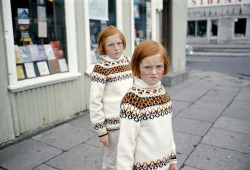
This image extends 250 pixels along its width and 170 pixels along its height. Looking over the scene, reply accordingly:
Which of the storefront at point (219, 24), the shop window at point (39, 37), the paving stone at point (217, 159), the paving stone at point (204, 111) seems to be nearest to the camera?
the paving stone at point (217, 159)

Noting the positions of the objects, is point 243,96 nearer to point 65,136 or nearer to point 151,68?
point 65,136

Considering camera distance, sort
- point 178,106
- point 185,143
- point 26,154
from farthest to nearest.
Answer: point 178,106 → point 185,143 → point 26,154

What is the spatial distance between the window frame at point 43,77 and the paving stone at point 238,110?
3.57m

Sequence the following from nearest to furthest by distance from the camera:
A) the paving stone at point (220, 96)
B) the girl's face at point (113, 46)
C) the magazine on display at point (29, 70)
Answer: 1. the girl's face at point (113, 46)
2. the magazine on display at point (29, 70)
3. the paving stone at point (220, 96)

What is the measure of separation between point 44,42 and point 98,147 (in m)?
2.42

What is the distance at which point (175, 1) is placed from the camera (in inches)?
375

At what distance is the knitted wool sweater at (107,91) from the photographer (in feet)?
Result: 7.65

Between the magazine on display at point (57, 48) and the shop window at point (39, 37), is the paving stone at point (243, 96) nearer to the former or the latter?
the shop window at point (39, 37)

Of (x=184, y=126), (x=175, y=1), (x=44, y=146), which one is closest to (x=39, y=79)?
(x=44, y=146)

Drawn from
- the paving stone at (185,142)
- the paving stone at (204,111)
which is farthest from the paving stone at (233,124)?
the paving stone at (185,142)

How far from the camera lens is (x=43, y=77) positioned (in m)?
4.70

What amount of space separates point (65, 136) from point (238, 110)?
13.5ft

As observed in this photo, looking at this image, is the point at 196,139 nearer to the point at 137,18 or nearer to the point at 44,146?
the point at 44,146

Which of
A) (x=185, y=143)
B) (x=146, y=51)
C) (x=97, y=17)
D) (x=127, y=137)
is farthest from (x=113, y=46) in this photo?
(x=97, y=17)
